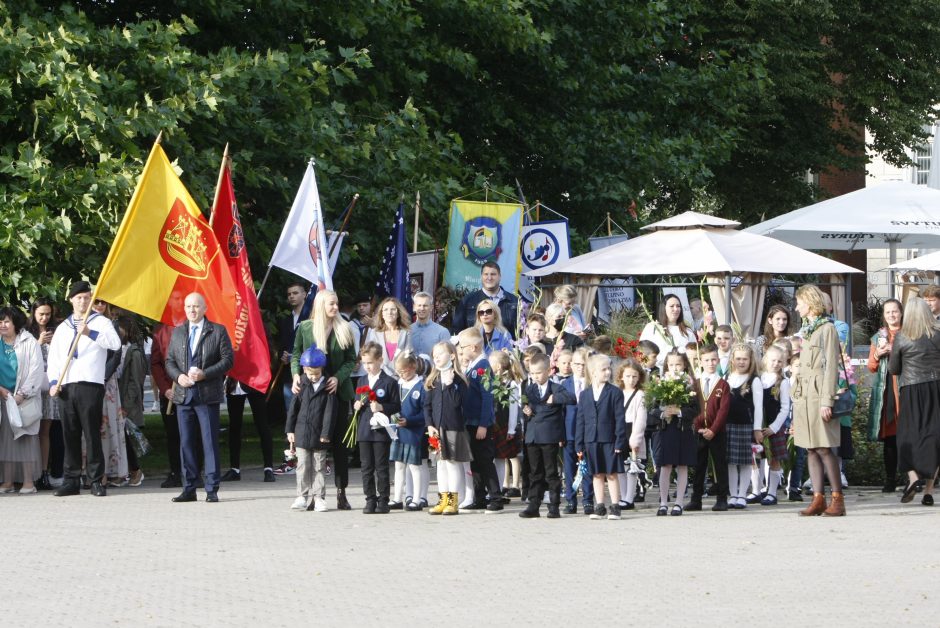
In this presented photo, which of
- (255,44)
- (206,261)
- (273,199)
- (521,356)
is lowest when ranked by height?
(521,356)

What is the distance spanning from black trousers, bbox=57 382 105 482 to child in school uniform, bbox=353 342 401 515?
267cm

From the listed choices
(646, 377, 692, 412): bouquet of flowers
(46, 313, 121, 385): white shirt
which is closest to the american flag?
(46, 313, 121, 385): white shirt

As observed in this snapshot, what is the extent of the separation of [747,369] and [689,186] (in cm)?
1163

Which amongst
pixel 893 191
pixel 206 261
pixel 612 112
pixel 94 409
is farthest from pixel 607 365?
pixel 612 112

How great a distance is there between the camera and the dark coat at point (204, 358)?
546 inches

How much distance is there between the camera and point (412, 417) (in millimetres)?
13242

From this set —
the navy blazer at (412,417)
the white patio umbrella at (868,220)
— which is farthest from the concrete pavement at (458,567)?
the white patio umbrella at (868,220)

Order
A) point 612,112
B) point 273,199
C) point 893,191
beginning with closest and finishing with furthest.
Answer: point 273,199
point 893,191
point 612,112

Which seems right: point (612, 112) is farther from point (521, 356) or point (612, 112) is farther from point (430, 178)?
point (521, 356)

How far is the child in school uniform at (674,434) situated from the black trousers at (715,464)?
12.7 inches

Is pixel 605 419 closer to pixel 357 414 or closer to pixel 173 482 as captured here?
pixel 357 414

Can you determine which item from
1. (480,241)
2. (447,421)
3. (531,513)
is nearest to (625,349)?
(447,421)

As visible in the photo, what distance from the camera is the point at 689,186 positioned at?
25.0 metres

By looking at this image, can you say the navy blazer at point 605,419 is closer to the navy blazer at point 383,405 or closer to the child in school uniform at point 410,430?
the child in school uniform at point 410,430
